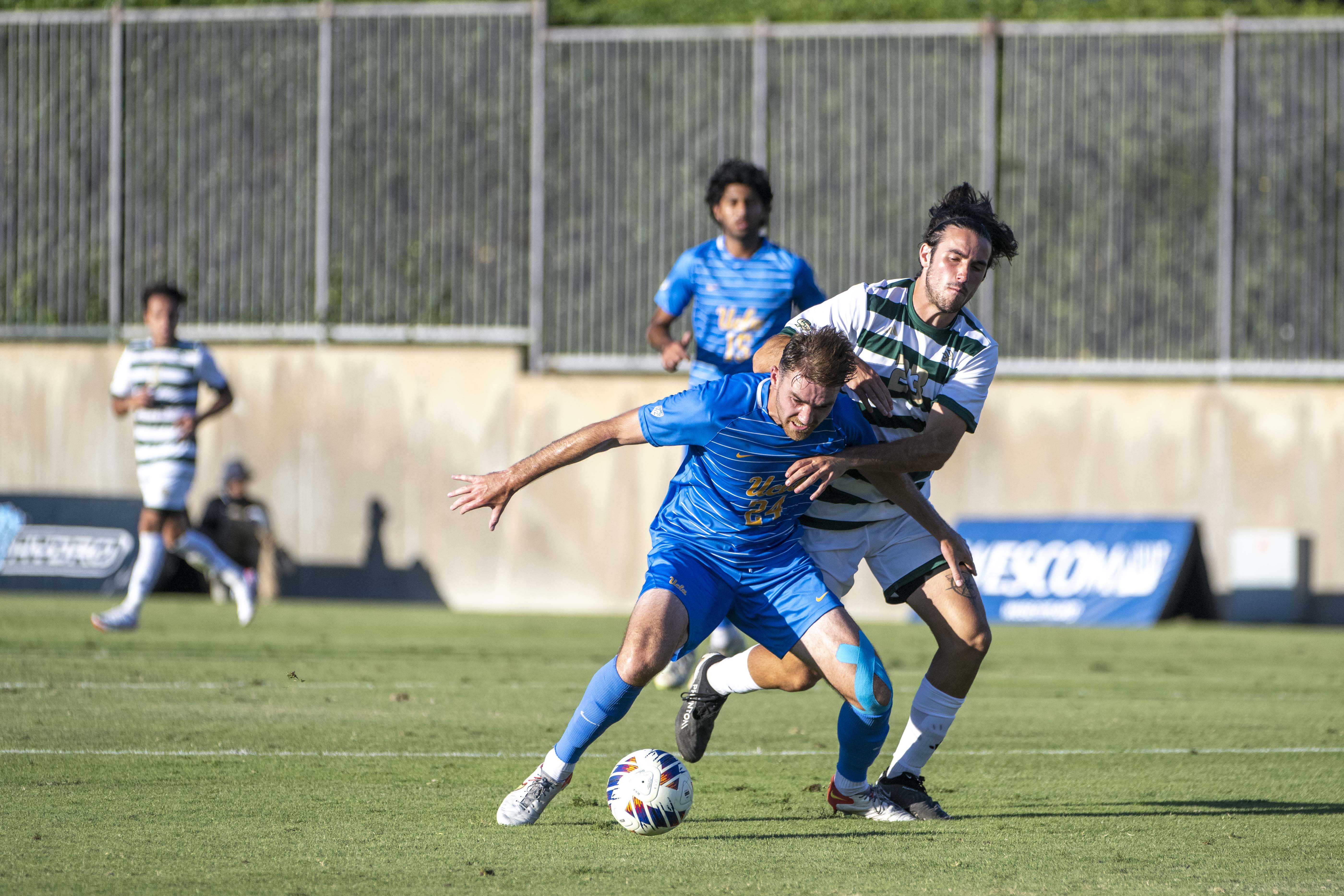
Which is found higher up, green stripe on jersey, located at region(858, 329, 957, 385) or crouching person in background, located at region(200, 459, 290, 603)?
green stripe on jersey, located at region(858, 329, 957, 385)

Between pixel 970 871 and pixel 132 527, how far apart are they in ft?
39.3

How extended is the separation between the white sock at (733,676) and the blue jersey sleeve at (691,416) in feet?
3.29

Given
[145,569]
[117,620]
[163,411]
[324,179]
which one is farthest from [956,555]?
[324,179]

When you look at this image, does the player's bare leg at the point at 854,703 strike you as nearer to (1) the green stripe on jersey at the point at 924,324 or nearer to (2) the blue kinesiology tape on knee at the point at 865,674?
(2) the blue kinesiology tape on knee at the point at 865,674

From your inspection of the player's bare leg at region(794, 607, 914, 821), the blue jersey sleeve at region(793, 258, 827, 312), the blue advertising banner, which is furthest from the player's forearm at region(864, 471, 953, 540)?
the blue advertising banner

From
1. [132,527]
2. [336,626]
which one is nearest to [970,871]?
[336,626]

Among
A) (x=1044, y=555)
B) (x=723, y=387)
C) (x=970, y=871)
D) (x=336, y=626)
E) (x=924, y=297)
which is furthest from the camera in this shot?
(x=1044, y=555)

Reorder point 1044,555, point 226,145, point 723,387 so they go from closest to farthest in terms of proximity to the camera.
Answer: point 723,387 → point 1044,555 → point 226,145

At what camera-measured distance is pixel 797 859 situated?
453 cm

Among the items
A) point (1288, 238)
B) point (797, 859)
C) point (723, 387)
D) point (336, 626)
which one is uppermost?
point (1288, 238)

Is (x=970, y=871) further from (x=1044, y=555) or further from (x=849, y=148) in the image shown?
(x=849, y=148)

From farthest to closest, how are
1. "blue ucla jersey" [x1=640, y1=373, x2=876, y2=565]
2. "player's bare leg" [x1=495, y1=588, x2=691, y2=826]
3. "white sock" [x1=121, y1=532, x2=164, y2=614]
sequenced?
"white sock" [x1=121, y1=532, x2=164, y2=614] → "blue ucla jersey" [x1=640, y1=373, x2=876, y2=565] → "player's bare leg" [x1=495, y1=588, x2=691, y2=826]

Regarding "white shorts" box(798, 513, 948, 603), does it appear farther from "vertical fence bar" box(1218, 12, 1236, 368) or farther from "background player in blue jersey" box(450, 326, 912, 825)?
"vertical fence bar" box(1218, 12, 1236, 368)

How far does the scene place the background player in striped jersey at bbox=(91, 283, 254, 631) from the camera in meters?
10.8
